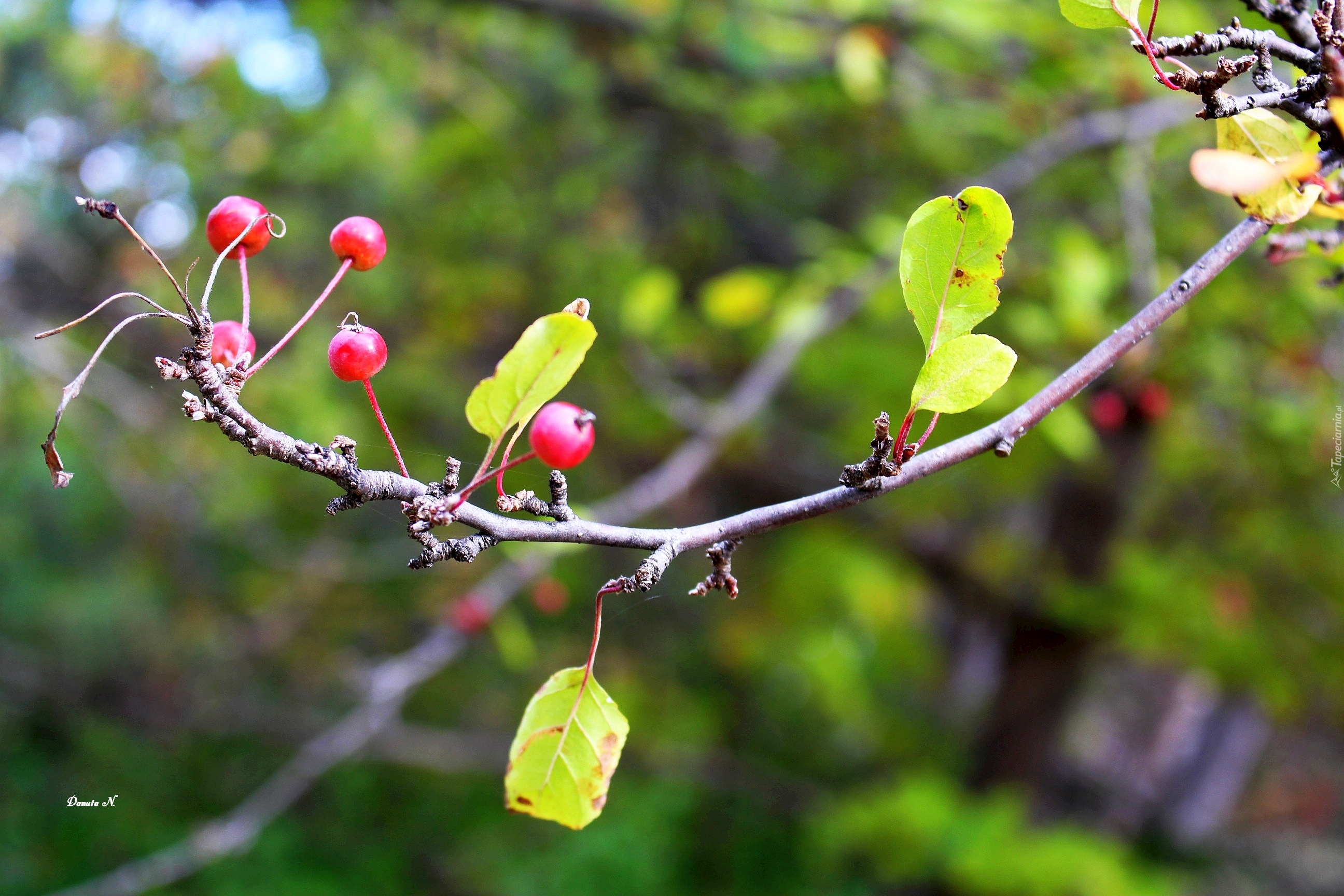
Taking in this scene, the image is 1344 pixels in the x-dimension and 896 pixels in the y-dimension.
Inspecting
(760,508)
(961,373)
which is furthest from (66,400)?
(961,373)

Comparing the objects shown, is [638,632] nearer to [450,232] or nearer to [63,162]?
[450,232]

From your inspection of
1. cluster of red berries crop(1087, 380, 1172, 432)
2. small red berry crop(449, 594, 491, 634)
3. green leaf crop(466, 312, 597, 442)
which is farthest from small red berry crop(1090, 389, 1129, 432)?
green leaf crop(466, 312, 597, 442)

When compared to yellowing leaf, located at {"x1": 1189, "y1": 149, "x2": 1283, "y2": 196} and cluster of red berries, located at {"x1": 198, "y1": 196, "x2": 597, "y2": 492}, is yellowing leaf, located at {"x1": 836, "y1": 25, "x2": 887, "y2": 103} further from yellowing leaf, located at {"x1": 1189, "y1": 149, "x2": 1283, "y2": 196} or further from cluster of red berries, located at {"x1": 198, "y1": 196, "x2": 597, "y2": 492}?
yellowing leaf, located at {"x1": 1189, "y1": 149, "x2": 1283, "y2": 196}

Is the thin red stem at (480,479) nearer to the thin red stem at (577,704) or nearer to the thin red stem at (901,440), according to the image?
the thin red stem at (577,704)

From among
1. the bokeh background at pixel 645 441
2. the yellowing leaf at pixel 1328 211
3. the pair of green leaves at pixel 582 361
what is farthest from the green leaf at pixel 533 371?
the bokeh background at pixel 645 441

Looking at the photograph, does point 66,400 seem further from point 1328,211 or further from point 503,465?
point 1328,211
